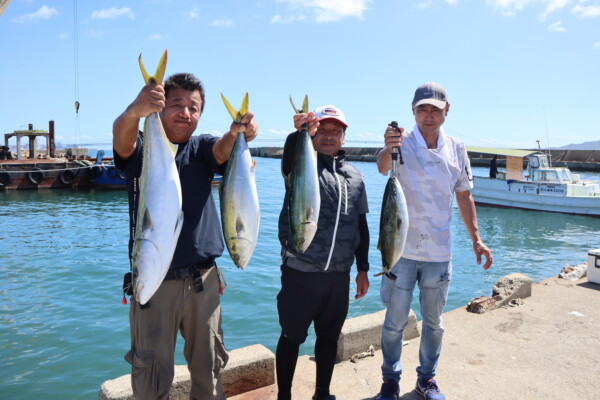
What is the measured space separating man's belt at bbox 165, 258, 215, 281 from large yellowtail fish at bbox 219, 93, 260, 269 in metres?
0.32

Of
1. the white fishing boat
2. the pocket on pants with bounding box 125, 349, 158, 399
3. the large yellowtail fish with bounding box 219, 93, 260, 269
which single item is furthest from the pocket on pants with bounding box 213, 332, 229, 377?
the white fishing boat

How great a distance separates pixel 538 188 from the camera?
22.1m

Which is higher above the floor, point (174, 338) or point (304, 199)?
point (304, 199)

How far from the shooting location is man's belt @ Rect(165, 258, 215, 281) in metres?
2.46

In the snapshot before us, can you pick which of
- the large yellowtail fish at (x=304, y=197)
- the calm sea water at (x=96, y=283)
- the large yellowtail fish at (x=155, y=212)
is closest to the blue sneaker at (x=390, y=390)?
the large yellowtail fish at (x=304, y=197)

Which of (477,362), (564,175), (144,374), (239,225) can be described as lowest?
(477,362)

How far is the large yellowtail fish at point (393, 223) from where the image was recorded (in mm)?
2945

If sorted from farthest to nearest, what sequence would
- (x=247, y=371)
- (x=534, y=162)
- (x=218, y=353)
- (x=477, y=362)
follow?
(x=534, y=162), (x=477, y=362), (x=247, y=371), (x=218, y=353)

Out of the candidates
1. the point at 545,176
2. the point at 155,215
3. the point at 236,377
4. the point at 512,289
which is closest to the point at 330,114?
the point at 155,215

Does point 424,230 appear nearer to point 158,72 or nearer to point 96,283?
point 158,72

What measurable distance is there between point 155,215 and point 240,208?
0.46 metres

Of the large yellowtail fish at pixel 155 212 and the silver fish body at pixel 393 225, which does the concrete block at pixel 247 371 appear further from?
the large yellowtail fish at pixel 155 212

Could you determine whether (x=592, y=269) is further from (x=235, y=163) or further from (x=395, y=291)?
(x=235, y=163)

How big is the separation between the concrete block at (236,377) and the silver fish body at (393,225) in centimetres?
139
